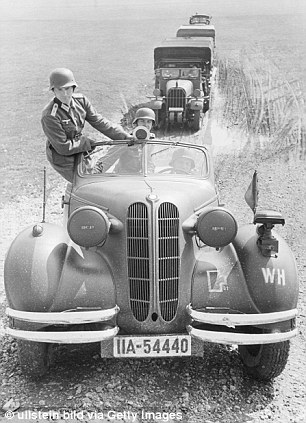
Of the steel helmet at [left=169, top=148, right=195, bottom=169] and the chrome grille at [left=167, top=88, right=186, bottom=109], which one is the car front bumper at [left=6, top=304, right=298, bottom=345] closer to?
the steel helmet at [left=169, top=148, right=195, bottom=169]

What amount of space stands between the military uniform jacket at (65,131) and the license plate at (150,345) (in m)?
2.39

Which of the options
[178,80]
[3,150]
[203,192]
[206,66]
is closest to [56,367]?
[203,192]

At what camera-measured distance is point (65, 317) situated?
4.53m

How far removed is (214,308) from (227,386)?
753 millimetres

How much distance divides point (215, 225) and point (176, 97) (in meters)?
12.3

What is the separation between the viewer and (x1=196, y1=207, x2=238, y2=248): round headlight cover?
15.9ft

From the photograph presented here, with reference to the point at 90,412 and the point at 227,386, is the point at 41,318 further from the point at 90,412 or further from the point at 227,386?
the point at 227,386

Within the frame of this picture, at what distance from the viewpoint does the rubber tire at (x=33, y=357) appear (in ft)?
15.9

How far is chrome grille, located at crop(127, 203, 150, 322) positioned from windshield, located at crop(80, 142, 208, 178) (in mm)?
944

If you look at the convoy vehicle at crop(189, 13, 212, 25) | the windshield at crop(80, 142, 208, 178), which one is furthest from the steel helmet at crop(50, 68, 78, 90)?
the convoy vehicle at crop(189, 13, 212, 25)

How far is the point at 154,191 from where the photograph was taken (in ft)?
17.2

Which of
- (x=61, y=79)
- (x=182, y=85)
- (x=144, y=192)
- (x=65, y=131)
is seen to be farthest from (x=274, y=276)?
(x=182, y=85)

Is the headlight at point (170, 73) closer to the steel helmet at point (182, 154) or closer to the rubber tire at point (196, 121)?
the rubber tire at point (196, 121)

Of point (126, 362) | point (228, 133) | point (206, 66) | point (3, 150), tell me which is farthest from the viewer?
point (206, 66)
